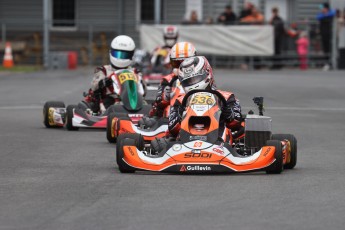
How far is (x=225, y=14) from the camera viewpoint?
36.1 m

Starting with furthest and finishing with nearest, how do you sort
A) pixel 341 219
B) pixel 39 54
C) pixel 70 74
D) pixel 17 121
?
1. pixel 39 54
2. pixel 70 74
3. pixel 17 121
4. pixel 341 219

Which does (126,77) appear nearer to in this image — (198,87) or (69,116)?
(69,116)

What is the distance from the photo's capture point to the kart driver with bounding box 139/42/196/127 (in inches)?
566

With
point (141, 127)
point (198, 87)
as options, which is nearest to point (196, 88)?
point (198, 87)

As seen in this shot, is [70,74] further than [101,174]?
Yes

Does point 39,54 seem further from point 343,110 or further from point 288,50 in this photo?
point 343,110

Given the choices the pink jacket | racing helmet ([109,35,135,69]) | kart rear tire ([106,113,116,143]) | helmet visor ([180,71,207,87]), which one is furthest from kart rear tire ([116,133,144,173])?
the pink jacket

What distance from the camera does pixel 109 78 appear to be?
17312mm

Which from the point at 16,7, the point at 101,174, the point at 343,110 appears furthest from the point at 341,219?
the point at 16,7

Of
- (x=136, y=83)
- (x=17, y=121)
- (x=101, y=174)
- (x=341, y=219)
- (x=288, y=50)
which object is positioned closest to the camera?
(x=341, y=219)

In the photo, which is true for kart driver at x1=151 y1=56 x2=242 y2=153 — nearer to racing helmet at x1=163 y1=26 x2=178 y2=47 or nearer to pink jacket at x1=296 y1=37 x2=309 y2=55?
racing helmet at x1=163 y1=26 x2=178 y2=47

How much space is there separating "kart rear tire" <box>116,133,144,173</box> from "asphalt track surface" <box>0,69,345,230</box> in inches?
4.7

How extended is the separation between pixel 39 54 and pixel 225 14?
6890mm

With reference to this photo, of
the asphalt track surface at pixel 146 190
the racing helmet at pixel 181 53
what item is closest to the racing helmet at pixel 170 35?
the asphalt track surface at pixel 146 190
